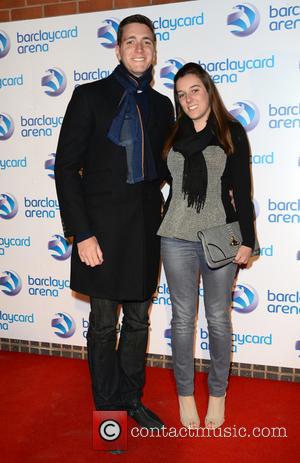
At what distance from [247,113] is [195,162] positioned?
0.81 metres

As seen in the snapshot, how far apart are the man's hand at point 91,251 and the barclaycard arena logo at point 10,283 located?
136 centimetres

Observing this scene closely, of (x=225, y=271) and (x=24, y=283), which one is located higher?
(x=225, y=271)

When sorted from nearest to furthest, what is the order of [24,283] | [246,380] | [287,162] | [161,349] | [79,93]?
1. [79,93]
2. [287,162]
3. [246,380]
4. [161,349]
5. [24,283]

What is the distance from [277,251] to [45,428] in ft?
5.27

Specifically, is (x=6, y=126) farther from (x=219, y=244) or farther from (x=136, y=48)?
(x=219, y=244)

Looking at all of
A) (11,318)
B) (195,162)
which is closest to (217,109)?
(195,162)

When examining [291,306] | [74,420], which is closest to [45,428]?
[74,420]

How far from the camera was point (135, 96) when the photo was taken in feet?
7.00

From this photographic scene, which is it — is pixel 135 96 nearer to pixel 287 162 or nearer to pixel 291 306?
pixel 287 162

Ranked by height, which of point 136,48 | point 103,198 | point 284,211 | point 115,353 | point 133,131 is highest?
point 136,48

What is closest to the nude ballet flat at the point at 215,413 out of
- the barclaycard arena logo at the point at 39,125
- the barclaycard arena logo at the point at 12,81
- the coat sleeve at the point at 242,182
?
the coat sleeve at the point at 242,182

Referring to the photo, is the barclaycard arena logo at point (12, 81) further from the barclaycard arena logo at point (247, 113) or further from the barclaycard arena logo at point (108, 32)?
the barclaycard arena logo at point (247, 113)

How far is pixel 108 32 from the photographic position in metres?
2.85

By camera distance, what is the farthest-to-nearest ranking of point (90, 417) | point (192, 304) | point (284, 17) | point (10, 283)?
point (10, 283) → point (284, 17) → point (90, 417) → point (192, 304)
